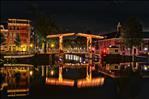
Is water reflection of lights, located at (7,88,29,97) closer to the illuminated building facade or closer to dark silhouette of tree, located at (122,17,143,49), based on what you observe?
dark silhouette of tree, located at (122,17,143,49)

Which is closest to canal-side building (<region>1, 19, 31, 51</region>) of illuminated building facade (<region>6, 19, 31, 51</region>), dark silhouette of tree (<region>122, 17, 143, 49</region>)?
illuminated building facade (<region>6, 19, 31, 51</region>)

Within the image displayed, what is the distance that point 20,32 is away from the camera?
59.8 metres

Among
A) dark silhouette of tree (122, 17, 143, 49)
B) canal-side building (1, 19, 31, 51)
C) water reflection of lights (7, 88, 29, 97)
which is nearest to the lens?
water reflection of lights (7, 88, 29, 97)

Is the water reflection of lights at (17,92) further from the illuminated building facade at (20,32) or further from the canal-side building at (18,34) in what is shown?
the illuminated building facade at (20,32)

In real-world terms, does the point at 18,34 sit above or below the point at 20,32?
below

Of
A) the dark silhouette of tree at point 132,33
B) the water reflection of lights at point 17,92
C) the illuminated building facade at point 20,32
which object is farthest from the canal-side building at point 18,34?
the water reflection of lights at point 17,92

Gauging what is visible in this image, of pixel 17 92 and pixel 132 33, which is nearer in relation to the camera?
pixel 17 92

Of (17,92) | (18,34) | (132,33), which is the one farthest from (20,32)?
(17,92)

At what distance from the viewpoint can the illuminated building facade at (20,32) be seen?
57250mm

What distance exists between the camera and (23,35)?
197ft

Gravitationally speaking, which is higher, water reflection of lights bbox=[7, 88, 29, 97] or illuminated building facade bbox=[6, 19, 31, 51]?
illuminated building facade bbox=[6, 19, 31, 51]

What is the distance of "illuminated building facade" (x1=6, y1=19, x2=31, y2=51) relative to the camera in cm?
5725

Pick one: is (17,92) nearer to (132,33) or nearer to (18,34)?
(132,33)

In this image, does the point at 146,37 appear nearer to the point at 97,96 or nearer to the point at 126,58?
the point at 126,58
